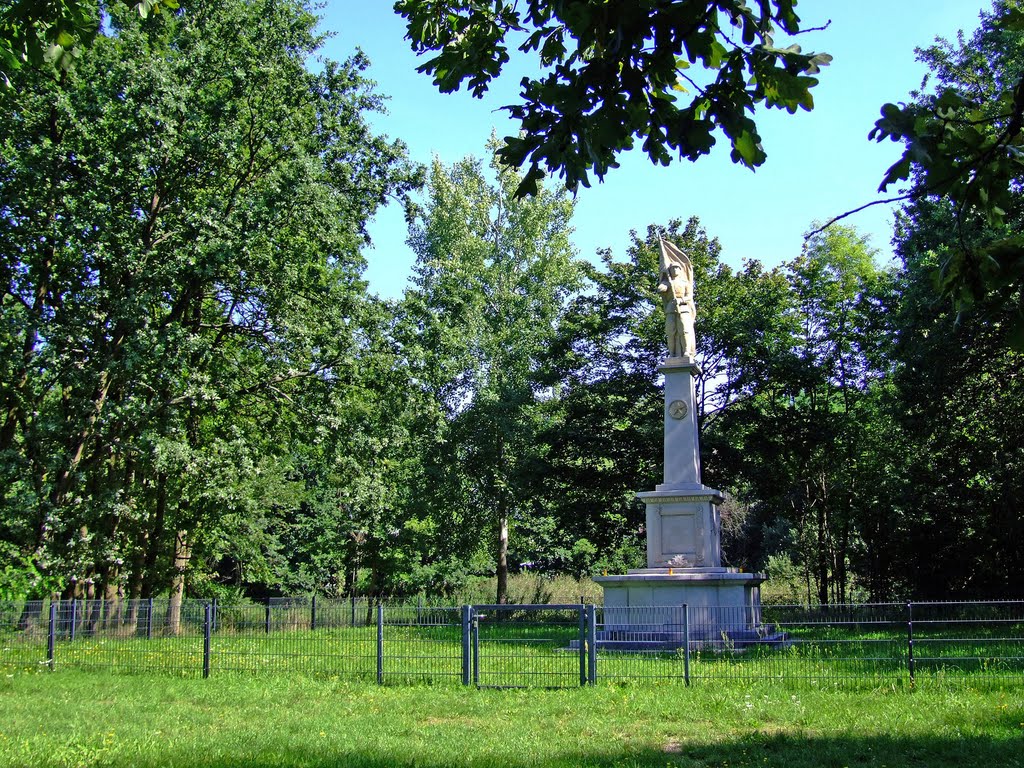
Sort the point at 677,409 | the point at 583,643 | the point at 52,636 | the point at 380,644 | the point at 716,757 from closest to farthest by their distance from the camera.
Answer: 1. the point at 716,757
2. the point at 583,643
3. the point at 380,644
4. the point at 52,636
5. the point at 677,409

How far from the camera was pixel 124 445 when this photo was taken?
18.4 metres

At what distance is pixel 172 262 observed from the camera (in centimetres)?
1789

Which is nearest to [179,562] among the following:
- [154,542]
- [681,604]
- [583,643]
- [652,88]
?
[154,542]

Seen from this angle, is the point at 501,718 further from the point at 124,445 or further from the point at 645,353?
the point at 645,353

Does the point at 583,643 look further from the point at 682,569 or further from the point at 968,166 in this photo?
→ the point at 968,166

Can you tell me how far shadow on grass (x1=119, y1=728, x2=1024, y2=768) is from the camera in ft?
24.4

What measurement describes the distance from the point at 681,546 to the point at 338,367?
9149mm

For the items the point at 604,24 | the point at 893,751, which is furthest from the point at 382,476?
the point at 604,24

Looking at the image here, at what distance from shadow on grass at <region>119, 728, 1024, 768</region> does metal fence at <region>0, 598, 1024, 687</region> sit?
331cm

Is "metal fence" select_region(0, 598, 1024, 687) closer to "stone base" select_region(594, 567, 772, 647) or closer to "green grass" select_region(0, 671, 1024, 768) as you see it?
"stone base" select_region(594, 567, 772, 647)

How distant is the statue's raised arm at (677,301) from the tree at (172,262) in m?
7.18

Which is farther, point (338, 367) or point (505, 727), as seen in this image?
point (338, 367)

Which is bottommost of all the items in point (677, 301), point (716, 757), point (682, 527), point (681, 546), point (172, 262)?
point (716, 757)

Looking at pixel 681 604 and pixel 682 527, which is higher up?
pixel 682 527
